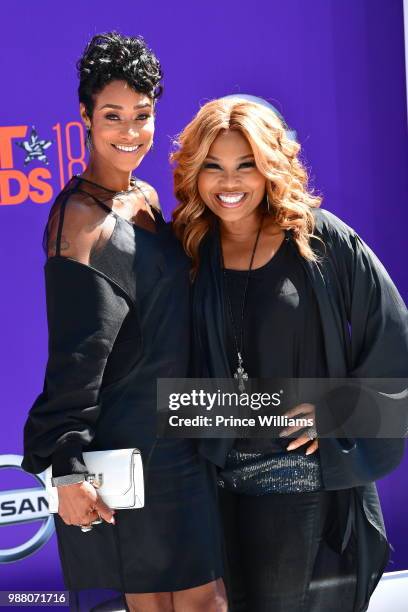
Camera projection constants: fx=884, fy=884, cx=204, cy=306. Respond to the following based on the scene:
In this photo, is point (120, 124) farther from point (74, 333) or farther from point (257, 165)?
point (74, 333)

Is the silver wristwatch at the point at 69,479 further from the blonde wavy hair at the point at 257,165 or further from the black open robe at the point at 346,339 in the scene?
the blonde wavy hair at the point at 257,165

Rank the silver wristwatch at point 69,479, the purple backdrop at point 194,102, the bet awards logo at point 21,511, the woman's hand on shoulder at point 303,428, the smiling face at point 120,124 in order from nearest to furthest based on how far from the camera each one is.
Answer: the silver wristwatch at point 69,479
the smiling face at point 120,124
the woman's hand on shoulder at point 303,428
the purple backdrop at point 194,102
the bet awards logo at point 21,511

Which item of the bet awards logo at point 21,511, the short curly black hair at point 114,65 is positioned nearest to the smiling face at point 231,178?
the short curly black hair at point 114,65

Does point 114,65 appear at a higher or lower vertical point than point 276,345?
higher

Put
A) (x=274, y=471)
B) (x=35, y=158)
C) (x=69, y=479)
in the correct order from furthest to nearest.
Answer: (x=35, y=158)
(x=274, y=471)
(x=69, y=479)

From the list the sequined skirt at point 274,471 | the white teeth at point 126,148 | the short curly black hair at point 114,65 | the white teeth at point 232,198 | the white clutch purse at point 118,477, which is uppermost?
the short curly black hair at point 114,65

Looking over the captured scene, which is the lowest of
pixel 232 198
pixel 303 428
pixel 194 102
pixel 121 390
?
pixel 303 428

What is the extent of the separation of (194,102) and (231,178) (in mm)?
1112

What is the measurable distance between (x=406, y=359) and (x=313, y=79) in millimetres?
1377

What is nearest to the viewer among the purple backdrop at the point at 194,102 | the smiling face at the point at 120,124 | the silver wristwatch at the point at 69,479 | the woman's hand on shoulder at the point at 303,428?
the silver wristwatch at the point at 69,479

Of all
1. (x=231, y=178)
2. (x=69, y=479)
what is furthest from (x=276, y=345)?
(x=69, y=479)

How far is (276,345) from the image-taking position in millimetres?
2246

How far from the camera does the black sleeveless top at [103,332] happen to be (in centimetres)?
207

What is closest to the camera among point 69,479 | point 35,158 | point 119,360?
point 69,479
